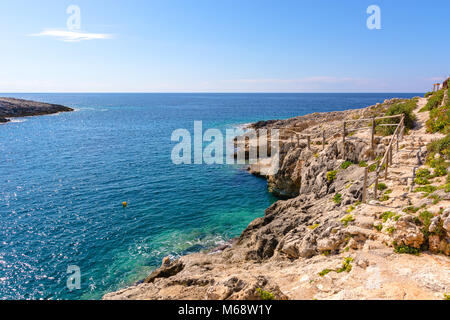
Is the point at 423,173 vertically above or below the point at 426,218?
above

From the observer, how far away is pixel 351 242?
1172cm

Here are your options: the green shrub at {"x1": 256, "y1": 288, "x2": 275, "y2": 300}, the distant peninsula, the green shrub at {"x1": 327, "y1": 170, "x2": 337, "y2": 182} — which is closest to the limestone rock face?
the green shrub at {"x1": 256, "y1": 288, "x2": 275, "y2": 300}

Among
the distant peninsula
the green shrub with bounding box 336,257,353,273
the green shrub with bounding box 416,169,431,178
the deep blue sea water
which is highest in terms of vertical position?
the distant peninsula

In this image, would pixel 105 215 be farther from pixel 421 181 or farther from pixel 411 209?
pixel 421 181

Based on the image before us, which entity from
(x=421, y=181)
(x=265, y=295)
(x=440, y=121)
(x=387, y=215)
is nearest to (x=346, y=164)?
(x=421, y=181)

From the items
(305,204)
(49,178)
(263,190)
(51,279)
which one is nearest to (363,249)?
(305,204)

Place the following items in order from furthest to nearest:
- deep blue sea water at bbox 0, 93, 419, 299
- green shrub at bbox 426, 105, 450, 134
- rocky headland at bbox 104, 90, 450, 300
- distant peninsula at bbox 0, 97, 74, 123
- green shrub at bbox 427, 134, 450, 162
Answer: distant peninsula at bbox 0, 97, 74, 123, deep blue sea water at bbox 0, 93, 419, 299, green shrub at bbox 426, 105, 450, 134, green shrub at bbox 427, 134, 450, 162, rocky headland at bbox 104, 90, 450, 300

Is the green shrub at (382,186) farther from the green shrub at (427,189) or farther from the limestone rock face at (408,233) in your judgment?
the limestone rock face at (408,233)

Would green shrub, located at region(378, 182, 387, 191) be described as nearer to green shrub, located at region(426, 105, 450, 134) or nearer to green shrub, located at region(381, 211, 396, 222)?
green shrub, located at region(381, 211, 396, 222)

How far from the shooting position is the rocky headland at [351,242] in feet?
29.4

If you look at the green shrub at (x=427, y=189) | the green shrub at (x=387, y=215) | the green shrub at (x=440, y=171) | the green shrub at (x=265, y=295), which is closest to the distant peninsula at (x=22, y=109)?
the green shrub at (x=265, y=295)

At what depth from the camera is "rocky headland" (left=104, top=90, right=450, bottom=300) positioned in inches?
353
